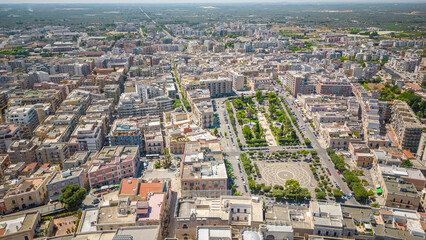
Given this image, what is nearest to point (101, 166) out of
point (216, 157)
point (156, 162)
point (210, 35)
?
point (156, 162)

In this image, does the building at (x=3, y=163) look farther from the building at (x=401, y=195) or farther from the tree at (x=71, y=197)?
the building at (x=401, y=195)

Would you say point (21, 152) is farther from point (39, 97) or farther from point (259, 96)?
point (259, 96)

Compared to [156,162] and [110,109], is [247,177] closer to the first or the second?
[156,162]

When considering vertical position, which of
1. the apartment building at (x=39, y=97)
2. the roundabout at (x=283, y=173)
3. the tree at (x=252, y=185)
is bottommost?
the roundabout at (x=283, y=173)

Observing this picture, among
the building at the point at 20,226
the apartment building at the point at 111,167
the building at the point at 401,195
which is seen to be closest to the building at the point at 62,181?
Answer: the apartment building at the point at 111,167

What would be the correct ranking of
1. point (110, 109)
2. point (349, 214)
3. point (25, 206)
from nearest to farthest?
point (349, 214) < point (25, 206) < point (110, 109)

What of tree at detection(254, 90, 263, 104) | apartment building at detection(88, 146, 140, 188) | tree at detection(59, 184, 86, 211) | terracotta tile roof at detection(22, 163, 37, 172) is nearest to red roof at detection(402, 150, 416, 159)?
tree at detection(254, 90, 263, 104)
